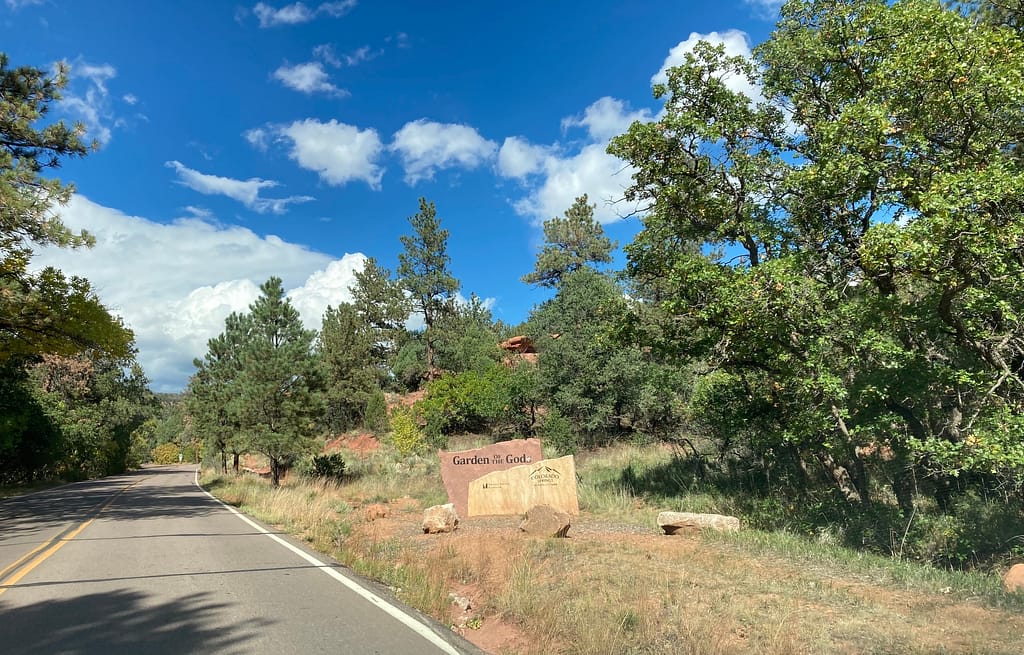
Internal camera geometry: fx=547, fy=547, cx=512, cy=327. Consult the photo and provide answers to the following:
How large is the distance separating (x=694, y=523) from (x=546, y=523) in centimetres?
276

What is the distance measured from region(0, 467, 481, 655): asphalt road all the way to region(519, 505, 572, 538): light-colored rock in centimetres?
367

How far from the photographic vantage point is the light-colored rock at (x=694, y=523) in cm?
1013

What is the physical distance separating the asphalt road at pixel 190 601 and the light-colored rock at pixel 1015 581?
5.95 meters

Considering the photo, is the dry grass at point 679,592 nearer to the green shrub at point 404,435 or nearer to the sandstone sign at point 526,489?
the sandstone sign at point 526,489

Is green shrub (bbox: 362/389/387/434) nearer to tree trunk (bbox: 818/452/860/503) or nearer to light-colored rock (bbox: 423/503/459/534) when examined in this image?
light-colored rock (bbox: 423/503/459/534)

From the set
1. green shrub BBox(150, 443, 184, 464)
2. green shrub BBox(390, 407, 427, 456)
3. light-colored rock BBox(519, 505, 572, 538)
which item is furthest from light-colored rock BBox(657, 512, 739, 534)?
green shrub BBox(150, 443, 184, 464)

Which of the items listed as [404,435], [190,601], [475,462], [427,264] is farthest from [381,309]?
[190,601]

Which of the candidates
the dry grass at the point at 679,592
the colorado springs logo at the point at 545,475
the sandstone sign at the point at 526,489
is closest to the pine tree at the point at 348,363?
the sandstone sign at the point at 526,489

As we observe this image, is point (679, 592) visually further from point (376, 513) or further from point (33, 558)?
point (376, 513)

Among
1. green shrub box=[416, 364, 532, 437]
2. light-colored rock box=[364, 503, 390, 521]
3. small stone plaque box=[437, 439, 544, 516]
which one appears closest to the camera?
light-colored rock box=[364, 503, 390, 521]

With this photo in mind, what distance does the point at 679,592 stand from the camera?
5895 mm

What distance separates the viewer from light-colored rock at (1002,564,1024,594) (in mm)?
5941

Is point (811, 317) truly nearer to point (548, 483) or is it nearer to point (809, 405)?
point (809, 405)

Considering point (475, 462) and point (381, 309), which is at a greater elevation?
point (381, 309)
